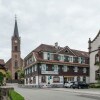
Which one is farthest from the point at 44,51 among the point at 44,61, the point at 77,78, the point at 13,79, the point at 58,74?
→ the point at 13,79

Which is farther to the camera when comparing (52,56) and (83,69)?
(83,69)

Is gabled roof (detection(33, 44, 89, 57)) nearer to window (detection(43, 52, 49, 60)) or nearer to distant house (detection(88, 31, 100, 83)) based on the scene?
window (detection(43, 52, 49, 60))

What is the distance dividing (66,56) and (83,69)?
22.0 feet

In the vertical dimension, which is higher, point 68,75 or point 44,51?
point 44,51

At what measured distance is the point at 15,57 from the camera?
391ft

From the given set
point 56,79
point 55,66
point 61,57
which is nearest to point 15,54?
point 61,57

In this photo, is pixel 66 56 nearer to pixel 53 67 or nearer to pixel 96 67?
pixel 53 67

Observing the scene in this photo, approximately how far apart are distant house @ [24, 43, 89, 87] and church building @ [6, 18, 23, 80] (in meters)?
43.2

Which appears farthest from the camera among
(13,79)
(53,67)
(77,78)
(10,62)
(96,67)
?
(10,62)

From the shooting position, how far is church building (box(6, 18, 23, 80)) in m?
117

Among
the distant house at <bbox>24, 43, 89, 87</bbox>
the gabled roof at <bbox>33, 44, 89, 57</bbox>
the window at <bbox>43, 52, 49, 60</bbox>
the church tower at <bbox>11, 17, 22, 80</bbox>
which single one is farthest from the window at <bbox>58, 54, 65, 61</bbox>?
the church tower at <bbox>11, 17, 22, 80</bbox>

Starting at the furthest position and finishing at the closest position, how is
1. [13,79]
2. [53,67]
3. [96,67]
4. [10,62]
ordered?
1. [10,62]
2. [13,79]
3. [53,67]
4. [96,67]

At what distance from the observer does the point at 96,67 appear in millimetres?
61062

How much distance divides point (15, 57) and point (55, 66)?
5531cm
